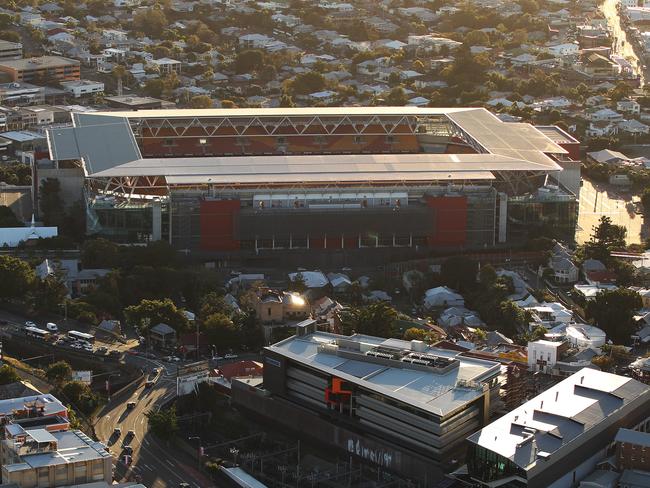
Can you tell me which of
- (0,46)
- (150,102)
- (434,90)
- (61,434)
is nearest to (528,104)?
(434,90)

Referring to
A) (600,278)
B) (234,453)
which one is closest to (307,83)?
(600,278)

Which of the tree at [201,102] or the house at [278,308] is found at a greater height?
the tree at [201,102]

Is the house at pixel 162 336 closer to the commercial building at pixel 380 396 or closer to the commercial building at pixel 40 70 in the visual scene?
the commercial building at pixel 380 396

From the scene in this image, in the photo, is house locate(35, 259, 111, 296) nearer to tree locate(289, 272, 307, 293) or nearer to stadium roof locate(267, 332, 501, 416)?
tree locate(289, 272, 307, 293)

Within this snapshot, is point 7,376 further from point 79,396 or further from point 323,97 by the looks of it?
point 323,97

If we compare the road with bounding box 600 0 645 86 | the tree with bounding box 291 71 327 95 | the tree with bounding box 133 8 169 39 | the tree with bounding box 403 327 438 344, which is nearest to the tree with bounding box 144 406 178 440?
the tree with bounding box 403 327 438 344

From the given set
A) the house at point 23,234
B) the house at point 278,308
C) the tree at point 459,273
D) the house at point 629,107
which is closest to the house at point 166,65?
the house at point 629,107
